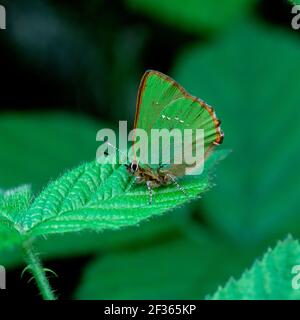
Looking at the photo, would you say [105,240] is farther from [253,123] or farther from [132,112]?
[132,112]

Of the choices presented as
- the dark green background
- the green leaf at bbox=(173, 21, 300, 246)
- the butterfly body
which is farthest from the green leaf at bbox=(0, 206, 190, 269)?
the butterfly body

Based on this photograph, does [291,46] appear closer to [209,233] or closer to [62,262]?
[209,233]

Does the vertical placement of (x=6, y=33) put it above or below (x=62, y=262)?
above

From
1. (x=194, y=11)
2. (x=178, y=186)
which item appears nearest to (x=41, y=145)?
(x=194, y=11)

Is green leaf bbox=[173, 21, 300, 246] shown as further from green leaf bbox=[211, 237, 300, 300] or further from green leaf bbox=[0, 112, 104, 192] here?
Result: green leaf bbox=[211, 237, 300, 300]

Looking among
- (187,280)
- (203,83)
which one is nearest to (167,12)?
(203,83)
